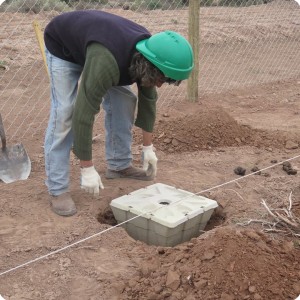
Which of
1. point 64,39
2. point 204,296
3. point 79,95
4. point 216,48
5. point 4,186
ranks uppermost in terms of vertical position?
point 64,39

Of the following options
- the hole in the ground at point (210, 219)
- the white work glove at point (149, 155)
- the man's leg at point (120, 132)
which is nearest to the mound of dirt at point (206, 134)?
the man's leg at point (120, 132)

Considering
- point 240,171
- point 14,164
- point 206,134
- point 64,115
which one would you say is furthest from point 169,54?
point 206,134

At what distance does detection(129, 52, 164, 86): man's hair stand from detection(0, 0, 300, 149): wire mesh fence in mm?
2055

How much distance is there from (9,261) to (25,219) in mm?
476

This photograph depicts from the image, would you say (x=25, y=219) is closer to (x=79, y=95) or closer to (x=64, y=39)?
(x=79, y=95)

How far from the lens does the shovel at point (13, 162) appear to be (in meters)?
4.02

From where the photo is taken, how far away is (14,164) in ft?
13.6

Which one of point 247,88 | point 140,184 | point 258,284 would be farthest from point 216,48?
point 258,284

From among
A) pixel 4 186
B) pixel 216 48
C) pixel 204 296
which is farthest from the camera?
pixel 216 48

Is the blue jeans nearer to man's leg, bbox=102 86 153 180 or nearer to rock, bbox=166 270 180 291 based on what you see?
man's leg, bbox=102 86 153 180

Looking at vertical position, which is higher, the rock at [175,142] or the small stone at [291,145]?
the small stone at [291,145]

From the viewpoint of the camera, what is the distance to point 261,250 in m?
2.79

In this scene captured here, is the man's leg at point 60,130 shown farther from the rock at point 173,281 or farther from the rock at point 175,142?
the rock at point 175,142

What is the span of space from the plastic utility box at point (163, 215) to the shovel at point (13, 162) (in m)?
1.03
